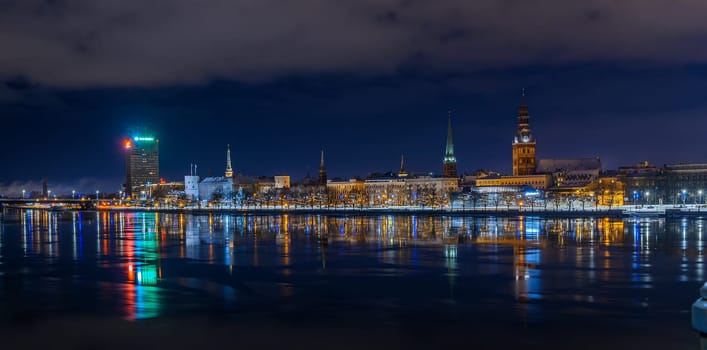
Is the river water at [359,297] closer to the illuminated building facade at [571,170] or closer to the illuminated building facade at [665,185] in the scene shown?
the illuminated building facade at [665,185]

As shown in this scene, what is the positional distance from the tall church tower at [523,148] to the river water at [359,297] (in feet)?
418

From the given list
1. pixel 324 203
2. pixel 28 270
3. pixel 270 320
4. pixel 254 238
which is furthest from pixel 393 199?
pixel 270 320

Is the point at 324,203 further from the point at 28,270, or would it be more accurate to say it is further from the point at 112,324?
the point at 112,324

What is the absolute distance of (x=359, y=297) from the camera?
1791 centimetres

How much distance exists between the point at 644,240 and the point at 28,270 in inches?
1101

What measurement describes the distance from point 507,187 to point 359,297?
134m

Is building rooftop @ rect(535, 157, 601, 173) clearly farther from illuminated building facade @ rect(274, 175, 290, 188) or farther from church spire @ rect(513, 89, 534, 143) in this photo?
illuminated building facade @ rect(274, 175, 290, 188)

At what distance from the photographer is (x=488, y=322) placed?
574 inches

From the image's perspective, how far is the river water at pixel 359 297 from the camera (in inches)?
534

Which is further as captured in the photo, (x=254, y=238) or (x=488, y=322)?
(x=254, y=238)

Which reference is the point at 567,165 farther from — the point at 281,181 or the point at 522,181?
the point at 281,181

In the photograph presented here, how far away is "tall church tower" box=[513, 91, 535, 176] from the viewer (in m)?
156

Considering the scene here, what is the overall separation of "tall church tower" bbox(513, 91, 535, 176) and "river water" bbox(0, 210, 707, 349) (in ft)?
418

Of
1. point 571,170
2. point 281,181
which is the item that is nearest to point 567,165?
point 571,170
